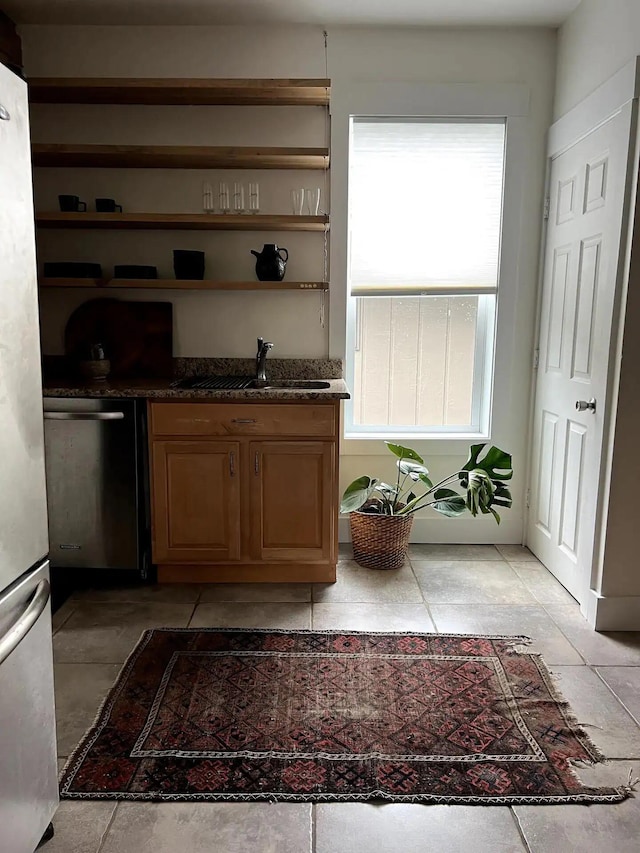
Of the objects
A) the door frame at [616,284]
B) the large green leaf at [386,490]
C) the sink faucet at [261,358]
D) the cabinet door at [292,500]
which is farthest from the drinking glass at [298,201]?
the large green leaf at [386,490]

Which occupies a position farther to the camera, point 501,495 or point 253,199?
point 253,199

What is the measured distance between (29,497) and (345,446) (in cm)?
231

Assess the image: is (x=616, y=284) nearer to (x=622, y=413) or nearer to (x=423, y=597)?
(x=622, y=413)

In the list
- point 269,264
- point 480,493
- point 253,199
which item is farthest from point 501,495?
point 253,199

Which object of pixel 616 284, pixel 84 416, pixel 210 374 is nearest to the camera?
pixel 616 284

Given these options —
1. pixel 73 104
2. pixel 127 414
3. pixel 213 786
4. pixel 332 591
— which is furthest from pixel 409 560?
pixel 73 104

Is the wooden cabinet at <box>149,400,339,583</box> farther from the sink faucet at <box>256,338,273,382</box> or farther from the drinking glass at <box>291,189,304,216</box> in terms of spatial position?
the drinking glass at <box>291,189,304,216</box>

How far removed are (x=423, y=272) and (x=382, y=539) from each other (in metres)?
1.42

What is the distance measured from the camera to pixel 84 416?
2887 millimetres

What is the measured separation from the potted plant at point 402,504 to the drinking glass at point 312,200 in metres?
1.24

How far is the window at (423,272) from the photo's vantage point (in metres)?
3.37

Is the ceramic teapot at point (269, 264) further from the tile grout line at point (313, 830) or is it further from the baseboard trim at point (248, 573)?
the tile grout line at point (313, 830)

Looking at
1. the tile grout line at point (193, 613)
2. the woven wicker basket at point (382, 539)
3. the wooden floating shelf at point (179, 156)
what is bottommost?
the tile grout line at point (193, 613)

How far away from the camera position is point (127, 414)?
2.90 metres
